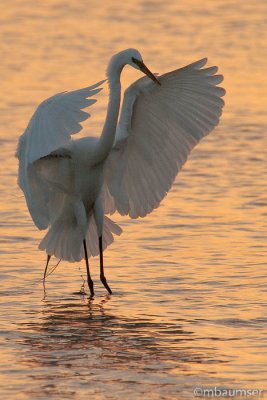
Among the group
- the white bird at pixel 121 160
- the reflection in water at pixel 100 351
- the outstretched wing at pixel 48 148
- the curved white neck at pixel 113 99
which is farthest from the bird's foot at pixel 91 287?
the curved white neck at pixel 113 99

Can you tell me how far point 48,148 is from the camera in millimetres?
9945

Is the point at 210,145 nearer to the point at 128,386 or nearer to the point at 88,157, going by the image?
the point at 88,157

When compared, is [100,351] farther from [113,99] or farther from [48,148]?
[113,99]

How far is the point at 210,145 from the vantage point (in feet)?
53.7

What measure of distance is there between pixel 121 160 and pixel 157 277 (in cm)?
98

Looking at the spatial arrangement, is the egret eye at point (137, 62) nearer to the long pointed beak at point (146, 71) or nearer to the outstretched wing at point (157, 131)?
the long pointed beak at point (146, 71)

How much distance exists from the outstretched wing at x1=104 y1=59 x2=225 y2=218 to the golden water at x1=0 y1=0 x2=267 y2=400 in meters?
0.58

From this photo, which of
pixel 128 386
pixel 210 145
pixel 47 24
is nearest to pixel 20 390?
pixel 128 386

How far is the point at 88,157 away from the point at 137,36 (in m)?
10.5

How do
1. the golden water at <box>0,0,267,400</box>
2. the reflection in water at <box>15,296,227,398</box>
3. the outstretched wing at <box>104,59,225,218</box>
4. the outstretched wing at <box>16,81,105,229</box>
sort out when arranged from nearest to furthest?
1. the reflection in water at <box>15,296,227,398</box>
2. the golden water at <box>0,0,267,400</box>
3. the outstretched wing at <box>16,81,105,229</box>
4. the outstretched wing at <box>104,59,225,218</box>

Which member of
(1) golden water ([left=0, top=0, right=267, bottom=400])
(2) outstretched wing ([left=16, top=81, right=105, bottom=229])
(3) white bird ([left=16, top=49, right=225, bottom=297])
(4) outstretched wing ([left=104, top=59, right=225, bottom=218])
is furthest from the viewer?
(4) outstretched wing ([left=104, top=59, right=225, bottom=218])

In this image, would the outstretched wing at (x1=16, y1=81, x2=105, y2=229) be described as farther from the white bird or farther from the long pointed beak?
the long pointed beak

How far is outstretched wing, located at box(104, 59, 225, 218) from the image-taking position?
1151cm

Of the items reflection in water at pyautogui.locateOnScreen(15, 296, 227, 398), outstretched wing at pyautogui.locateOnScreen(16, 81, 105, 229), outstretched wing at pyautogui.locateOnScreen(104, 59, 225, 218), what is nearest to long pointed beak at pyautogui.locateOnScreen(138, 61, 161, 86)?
outstretched wing at pyautogui.locateOnScreen(104, 59, 225, 218)
